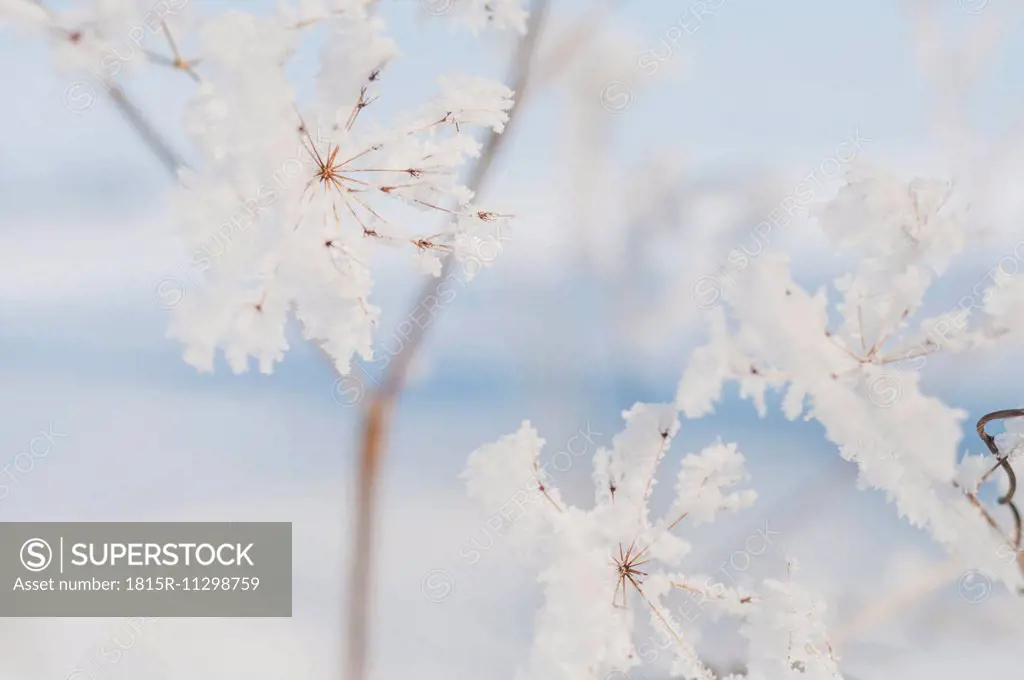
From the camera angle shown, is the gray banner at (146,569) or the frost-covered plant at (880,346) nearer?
the frost-covered plant at (880,346)

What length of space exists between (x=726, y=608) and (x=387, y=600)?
0.41 metres

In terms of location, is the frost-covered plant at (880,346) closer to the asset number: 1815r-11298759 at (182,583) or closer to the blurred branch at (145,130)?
the blurred branch at (145,130)

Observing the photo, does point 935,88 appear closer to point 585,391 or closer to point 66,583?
point 585,391

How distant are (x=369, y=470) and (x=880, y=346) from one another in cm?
28

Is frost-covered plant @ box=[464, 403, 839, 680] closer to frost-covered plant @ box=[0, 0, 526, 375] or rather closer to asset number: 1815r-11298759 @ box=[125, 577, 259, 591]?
frost-covered plant @ box=[0, 0, 526, 375]

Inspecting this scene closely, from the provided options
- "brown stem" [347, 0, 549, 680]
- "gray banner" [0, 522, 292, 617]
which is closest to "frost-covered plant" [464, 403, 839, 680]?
"brown stem" [347, 0, 549, 680]

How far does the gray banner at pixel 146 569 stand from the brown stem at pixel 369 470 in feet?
0.78

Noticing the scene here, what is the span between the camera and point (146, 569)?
27.2 inches

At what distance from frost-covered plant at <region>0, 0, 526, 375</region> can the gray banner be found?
37 centimetres

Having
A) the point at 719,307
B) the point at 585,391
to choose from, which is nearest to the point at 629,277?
the point at 585,391

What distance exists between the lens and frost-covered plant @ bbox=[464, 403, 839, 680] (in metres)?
0.43

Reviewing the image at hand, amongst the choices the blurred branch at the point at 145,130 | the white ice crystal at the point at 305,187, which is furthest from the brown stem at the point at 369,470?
the blurred branch at the point at 145,130

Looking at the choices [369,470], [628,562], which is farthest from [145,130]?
[628,562]

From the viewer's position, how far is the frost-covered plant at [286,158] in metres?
0.35
